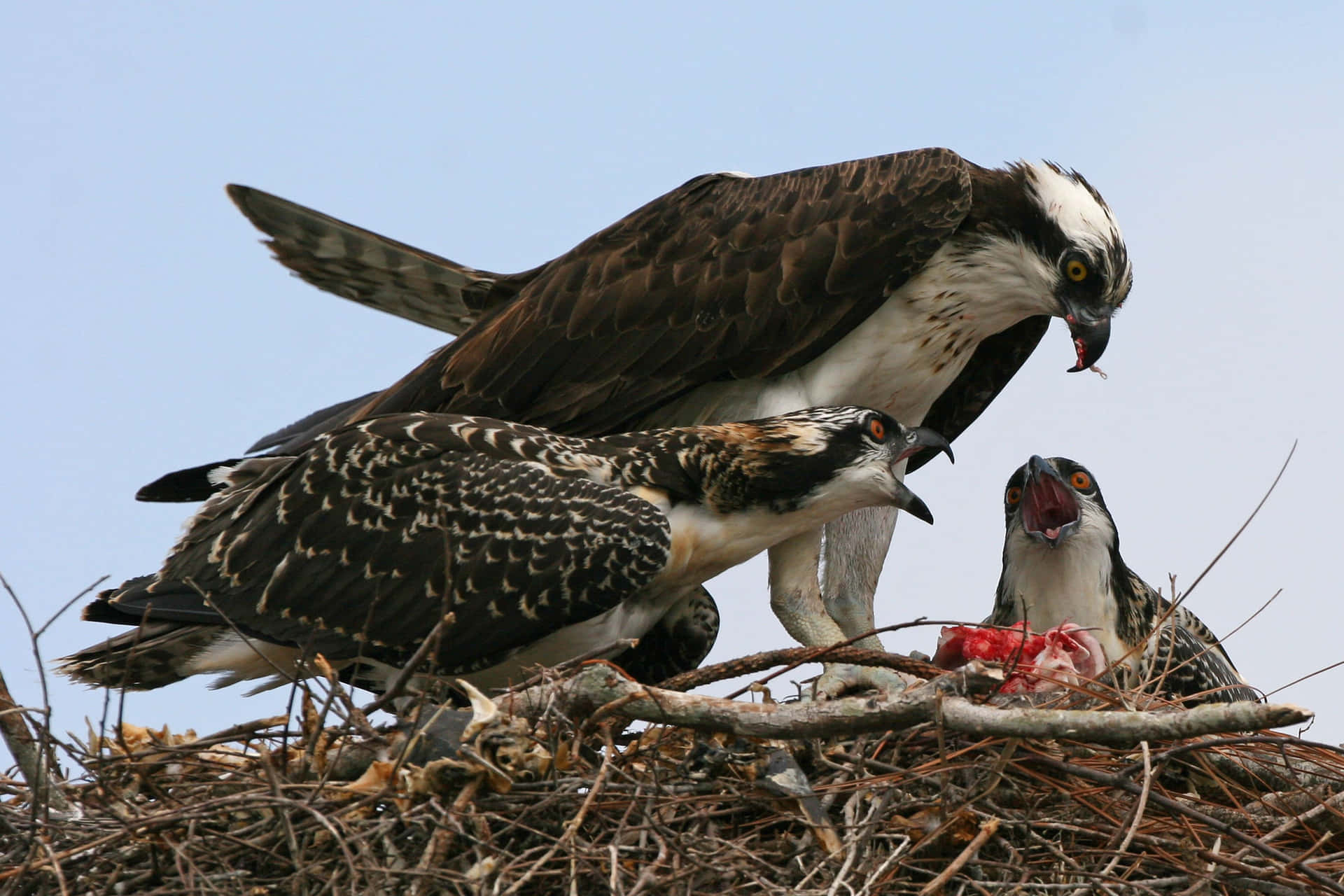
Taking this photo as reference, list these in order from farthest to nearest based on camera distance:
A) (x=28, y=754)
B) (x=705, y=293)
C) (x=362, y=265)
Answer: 1. (x=362, y=265)
2. (x=705, y=293)
3. (x=28, y=754)

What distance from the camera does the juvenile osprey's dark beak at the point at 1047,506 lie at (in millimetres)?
6534

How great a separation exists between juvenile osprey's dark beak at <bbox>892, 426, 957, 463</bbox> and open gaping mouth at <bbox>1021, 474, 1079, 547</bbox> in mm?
658

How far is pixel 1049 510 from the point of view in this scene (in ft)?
21.7

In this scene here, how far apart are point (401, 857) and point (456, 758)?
0.96 ft

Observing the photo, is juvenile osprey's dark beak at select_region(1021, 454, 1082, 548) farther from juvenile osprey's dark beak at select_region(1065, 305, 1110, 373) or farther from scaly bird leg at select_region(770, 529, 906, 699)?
scaly bird leg at select_region(770, 529, 906, 699)

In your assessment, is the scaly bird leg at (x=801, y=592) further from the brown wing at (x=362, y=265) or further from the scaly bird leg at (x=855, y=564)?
the brown wing at (x=362, y=265)

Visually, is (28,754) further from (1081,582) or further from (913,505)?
(1081,582)

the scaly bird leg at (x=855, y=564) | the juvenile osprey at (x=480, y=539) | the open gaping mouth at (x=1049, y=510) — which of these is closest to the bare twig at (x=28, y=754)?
the juvenile osprey at (x=480, y=539)

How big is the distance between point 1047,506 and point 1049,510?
2 centimetres

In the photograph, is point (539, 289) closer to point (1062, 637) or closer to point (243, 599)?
point (243, 599)

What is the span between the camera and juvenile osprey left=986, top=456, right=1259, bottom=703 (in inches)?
252

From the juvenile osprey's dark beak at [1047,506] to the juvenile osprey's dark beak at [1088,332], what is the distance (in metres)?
0.44

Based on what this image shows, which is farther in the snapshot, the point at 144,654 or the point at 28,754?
the point at 144,654

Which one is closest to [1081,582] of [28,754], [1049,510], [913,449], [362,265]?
[1049,510]
